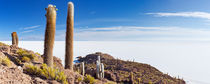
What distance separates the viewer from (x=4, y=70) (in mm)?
7168

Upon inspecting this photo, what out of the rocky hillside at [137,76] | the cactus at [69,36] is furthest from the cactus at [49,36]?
the rocky hillside at [137,76]

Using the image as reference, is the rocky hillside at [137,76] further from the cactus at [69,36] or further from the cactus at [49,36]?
the cactus at [49,36]

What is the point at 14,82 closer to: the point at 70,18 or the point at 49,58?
the point at 49,58

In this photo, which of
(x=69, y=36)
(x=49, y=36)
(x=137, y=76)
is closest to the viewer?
(x=49, y=36)

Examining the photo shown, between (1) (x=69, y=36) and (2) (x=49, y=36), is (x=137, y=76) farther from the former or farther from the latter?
(2) (x=49, y=36)

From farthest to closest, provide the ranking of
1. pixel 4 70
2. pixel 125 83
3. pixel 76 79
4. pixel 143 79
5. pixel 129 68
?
pixel 129 68 → pixel 143 79 → pixel 125 83 → pixel 76 79 → pixel 4 70

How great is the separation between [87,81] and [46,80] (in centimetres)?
325

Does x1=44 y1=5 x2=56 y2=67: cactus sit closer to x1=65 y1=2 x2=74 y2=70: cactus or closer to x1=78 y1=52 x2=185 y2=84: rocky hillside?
x1=65 y1=2 x2=74 y2=70: cactus

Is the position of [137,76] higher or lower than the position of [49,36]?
lower

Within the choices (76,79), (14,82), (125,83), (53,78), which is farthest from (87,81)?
(125,83)

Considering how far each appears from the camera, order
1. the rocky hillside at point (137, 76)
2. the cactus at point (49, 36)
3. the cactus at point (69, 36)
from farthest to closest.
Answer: the rocky hillside at point (137, 76) → the cactus at point (69, 36) → the cactus at point (49, 36)

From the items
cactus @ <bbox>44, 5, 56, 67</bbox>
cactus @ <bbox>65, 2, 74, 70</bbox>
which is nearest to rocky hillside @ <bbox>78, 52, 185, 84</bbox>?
cactus @ <bbox>65, 2, 74, 70</bbox>

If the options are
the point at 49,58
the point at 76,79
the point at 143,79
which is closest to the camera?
the point at 76,79

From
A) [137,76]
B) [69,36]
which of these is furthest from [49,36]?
[137,76]
